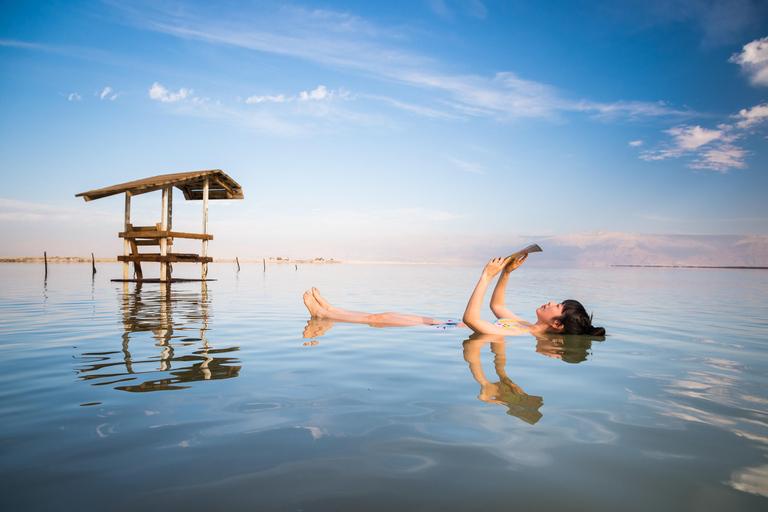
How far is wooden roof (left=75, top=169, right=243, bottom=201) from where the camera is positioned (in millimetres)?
20375

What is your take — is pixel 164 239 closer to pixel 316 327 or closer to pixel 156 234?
pixel 156 234

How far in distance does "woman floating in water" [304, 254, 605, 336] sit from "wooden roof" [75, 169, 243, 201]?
619 inches

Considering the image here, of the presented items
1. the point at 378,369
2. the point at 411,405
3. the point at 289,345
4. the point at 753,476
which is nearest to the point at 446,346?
the point at 378,369

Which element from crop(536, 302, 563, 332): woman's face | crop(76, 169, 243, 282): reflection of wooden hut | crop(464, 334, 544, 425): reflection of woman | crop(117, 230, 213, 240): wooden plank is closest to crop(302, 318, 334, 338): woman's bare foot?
crop(464, 334, 544, 425): reflection of woman

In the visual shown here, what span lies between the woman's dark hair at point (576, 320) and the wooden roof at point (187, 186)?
18587 mm

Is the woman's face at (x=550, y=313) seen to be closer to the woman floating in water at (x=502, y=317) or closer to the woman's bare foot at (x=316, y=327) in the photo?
the woman floating in water at (x=502, y=317)

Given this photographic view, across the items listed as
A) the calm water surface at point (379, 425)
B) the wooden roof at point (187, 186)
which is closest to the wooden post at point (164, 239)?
the wooden roof at point (187, 186)

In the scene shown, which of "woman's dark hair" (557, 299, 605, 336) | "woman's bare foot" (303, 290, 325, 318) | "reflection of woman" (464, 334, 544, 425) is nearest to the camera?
"reflection of woman" (464, 334, 544, 425)

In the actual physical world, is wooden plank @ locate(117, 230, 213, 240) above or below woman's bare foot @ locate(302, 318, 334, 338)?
above

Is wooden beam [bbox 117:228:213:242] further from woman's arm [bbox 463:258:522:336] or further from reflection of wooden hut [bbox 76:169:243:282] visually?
woman's arm [bbox 463:258:522:336]

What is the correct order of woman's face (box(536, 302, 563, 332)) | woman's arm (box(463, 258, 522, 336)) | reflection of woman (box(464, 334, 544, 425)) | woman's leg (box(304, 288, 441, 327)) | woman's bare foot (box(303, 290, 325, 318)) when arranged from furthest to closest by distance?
woman's bare foot (box(303, 290, 325, 318))
woman's leg (box(304, 288, 441, 327))
woman's face (box(536, 302, 563, 332))
woman's arm (box(463, 258, 522, 336))
reflection of woman (box(464, 334, 544, 425))

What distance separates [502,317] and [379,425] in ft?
15.4

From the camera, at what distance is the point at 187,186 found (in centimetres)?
2397

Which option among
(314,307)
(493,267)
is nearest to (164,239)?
(314,307)
